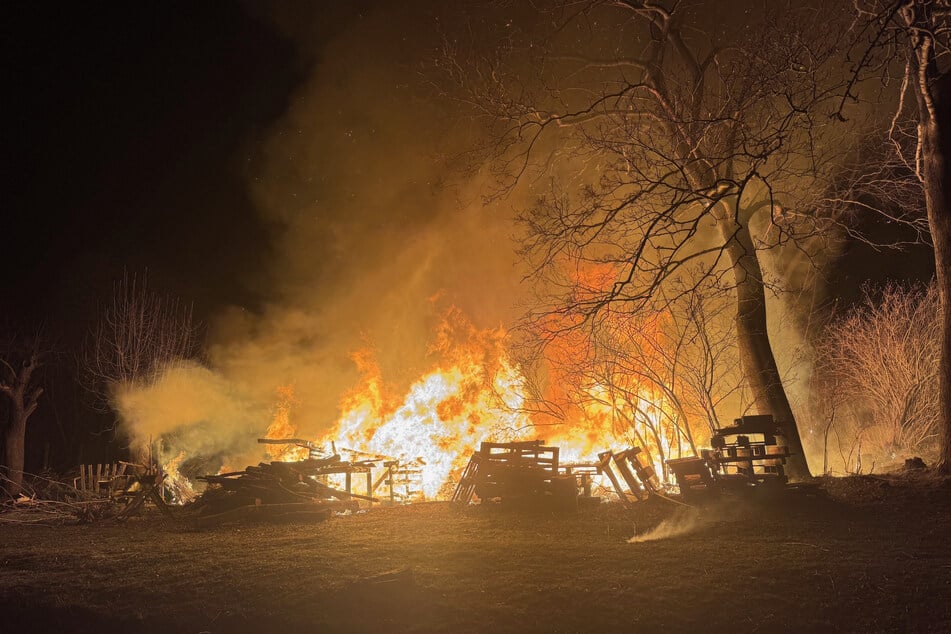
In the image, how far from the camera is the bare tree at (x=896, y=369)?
61.8 feet

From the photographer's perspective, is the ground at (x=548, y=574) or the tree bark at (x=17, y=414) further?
the tree bark at (x=17, y=414)

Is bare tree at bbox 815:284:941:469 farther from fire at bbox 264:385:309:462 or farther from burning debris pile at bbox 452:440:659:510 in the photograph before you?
fire at bbox 264:385:309:462

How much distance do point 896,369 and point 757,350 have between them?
26.8 ft

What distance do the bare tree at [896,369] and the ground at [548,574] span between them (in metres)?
8.57

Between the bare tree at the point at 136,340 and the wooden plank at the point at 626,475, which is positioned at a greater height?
the bare tree at the point at 136,340

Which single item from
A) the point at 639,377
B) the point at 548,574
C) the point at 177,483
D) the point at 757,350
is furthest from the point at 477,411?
the point at 548,574

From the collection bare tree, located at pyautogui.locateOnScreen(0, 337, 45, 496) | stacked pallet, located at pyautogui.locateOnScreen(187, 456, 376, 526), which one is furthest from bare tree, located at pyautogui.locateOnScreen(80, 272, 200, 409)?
stacked pallet, located at pyautogui.locateOnScreen(187, 456, 376, 526)

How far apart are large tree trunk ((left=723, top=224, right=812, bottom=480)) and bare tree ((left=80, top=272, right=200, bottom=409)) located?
2244 centimetres

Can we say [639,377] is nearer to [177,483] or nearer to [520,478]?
[520,478]

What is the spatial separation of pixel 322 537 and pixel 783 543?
724 cm

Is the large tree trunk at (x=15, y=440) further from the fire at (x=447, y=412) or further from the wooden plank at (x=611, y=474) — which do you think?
the wooden plank at (x=611, y=474)

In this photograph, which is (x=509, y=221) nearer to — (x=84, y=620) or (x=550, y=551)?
(x=550, y=551)

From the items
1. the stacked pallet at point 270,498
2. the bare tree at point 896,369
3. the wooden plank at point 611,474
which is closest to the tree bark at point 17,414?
the stacked pallet at point 270,498

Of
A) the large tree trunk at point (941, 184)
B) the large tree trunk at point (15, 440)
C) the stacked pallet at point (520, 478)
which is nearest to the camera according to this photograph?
the large tree trunk at point (941, 184)
